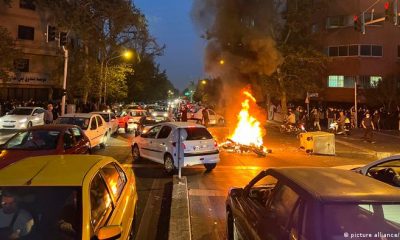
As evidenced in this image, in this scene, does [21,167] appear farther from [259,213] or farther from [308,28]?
[308,28]

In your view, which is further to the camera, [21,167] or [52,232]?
[21,167]

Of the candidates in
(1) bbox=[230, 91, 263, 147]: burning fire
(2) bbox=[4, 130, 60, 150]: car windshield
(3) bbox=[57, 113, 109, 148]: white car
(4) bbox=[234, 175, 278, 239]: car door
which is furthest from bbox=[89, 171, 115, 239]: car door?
(1) bbox=[230, 91, 263, 147]: burning fire

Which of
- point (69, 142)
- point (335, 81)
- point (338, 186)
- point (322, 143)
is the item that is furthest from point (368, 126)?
point (335, 81)

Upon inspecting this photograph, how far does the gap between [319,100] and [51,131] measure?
38861 mm

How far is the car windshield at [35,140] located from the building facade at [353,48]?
3541 cm

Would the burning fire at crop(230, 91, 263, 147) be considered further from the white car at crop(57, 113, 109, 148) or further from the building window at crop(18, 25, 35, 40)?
the building window at crop(18, 25, 35, 40)

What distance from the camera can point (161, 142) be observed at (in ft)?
46.6

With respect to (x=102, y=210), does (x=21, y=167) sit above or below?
above

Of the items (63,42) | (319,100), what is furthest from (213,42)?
(63,42)

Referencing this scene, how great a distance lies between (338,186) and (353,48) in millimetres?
43057

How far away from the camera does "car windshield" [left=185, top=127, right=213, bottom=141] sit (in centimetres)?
1360

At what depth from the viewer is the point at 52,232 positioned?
428 cm

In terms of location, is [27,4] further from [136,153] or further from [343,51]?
[136,153]

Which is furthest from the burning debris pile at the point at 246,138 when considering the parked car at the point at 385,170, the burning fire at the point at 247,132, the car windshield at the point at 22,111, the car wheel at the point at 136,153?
the car windshield at the point at 22,111
